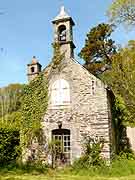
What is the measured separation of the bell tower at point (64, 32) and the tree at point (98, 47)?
18.7m

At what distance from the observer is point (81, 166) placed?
17172mm

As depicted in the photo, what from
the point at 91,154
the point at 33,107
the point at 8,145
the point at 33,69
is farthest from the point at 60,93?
the point at 8,145

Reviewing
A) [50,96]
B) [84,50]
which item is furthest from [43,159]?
[84,50]

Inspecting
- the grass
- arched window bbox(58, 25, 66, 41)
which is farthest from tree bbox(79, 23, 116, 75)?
the grass

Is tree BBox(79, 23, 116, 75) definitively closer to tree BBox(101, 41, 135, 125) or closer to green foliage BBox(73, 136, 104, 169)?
tree BBox(101, 41, 135, 125)

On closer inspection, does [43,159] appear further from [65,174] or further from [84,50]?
[84,50]

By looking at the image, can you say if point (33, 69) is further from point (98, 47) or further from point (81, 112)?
point (98, 47)

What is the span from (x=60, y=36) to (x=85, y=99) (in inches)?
199

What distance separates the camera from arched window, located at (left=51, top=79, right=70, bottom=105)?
18984mm

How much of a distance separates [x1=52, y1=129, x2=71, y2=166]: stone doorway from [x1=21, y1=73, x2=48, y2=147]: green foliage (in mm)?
1141

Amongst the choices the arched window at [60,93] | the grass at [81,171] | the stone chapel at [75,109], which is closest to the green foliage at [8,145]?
the grass at [81,171]

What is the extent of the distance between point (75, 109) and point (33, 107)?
2770 mm

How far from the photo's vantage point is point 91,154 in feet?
57.2

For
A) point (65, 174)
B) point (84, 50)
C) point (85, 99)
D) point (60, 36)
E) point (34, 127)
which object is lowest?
point (65, 174)
